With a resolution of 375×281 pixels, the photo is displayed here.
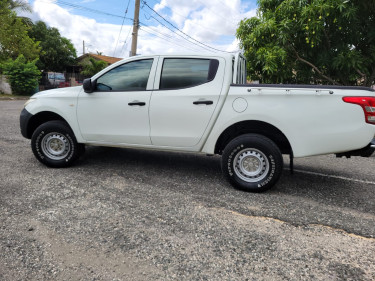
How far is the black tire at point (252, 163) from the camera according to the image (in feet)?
12.1

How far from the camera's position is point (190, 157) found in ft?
18.9

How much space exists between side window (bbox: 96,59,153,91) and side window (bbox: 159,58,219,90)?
285mm

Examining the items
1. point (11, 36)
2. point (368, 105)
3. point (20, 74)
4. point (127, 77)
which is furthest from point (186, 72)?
point (11, 36)

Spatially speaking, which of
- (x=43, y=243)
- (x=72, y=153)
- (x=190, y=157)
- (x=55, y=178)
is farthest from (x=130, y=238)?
(x=190, y=157)

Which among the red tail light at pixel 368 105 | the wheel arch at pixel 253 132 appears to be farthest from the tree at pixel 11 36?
the red tail light at pixel 368 105

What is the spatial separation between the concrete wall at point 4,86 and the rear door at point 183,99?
21135 mm

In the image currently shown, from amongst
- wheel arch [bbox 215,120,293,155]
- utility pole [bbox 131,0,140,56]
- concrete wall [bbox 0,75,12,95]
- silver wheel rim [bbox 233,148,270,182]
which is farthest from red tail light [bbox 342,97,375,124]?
concrete wall [bbox 0,75,12,95]

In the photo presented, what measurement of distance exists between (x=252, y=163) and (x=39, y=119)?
3.50 m

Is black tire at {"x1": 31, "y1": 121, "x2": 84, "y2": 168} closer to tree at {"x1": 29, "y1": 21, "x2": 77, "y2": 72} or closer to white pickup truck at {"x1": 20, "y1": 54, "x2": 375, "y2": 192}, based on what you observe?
→ white pickup truck at {"x1": 20, "y1": 54, "x2": 375, "y2": 192}

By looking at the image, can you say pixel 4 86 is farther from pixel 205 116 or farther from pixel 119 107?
pixel 205 116

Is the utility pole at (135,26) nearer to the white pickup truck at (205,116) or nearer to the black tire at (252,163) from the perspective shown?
the white pickup truck at (205,116)

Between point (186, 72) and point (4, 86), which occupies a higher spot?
point (4, 86)

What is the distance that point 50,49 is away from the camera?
38969 mm

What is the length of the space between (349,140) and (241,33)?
6.70 m
